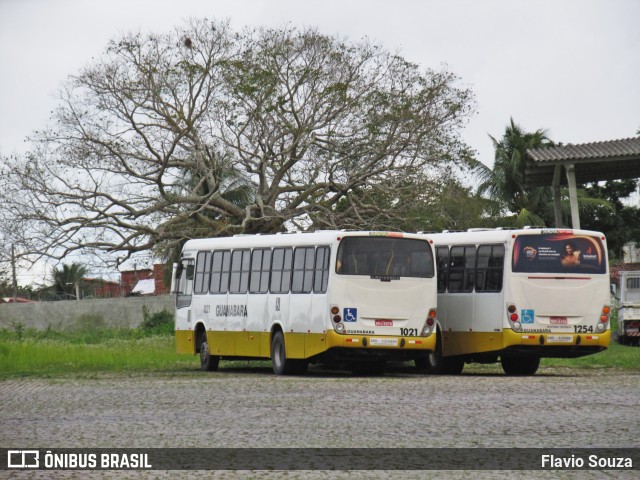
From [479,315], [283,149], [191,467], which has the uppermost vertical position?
[283,149]

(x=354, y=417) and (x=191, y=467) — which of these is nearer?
(x=191, y=467)

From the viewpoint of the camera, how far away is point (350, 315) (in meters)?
24.5

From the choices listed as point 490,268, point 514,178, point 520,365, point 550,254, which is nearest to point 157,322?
point 514,178

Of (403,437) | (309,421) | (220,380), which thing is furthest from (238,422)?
(220,380)

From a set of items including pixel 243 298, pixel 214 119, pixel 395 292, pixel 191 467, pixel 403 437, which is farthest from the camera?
pixel 214 119

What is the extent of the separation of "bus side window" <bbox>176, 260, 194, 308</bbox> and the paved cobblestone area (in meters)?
7.44

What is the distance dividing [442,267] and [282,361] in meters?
3.81

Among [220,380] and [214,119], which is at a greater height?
[214,119]

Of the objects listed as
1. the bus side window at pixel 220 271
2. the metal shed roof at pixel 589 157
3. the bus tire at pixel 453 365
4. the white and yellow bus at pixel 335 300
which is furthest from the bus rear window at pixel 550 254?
the metal shed roof at pixel 589 157

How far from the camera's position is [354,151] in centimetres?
4706

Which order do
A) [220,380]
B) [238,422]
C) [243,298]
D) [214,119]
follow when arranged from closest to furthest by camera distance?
[238,422] → [220,380] → [243,298] → [214,119]

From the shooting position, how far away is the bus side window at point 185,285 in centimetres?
3034

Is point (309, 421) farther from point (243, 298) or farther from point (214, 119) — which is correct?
point (214, 119)

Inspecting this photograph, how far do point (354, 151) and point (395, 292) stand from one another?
2262cm
